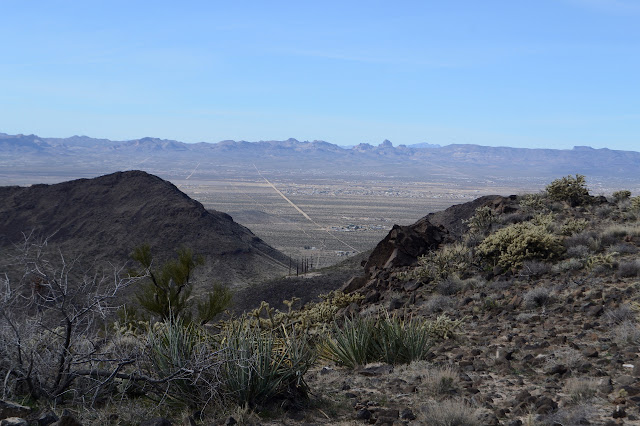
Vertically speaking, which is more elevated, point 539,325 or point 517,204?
point 517,204

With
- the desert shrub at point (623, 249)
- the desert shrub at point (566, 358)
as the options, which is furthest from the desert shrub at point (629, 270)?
the desert shrub at point (566, 358)

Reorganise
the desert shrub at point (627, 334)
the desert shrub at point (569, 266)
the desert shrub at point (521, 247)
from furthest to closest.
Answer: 1. the desert shrub at point (521, 247)
2. the desert shrub at point (569, 266)
3. the desert shrub at point (627, 334)

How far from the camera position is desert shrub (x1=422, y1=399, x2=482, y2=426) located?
540cm

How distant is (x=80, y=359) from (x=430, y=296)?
8.57 m

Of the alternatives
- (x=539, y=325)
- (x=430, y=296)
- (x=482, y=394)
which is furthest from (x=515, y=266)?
(x=482, y=394)

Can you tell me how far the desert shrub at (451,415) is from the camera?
213 inches

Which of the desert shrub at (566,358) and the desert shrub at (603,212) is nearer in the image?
the desert shrub at (566,358)

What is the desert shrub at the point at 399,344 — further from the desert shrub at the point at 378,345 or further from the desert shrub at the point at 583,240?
the desert shrub at the point at 583,240

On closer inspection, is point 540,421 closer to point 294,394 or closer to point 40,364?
point 294,394

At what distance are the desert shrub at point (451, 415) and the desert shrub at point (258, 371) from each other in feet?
4.90

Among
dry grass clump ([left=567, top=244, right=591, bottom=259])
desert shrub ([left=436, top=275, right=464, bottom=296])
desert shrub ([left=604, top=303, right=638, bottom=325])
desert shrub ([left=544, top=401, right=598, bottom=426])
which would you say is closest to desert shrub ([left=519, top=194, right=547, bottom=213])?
dry grass clump ([left=567, top=244, right=591, bottom=259])

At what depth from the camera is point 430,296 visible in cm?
1317

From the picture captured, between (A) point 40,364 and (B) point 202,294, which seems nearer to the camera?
(A) point 40,364

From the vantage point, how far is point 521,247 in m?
13.4
